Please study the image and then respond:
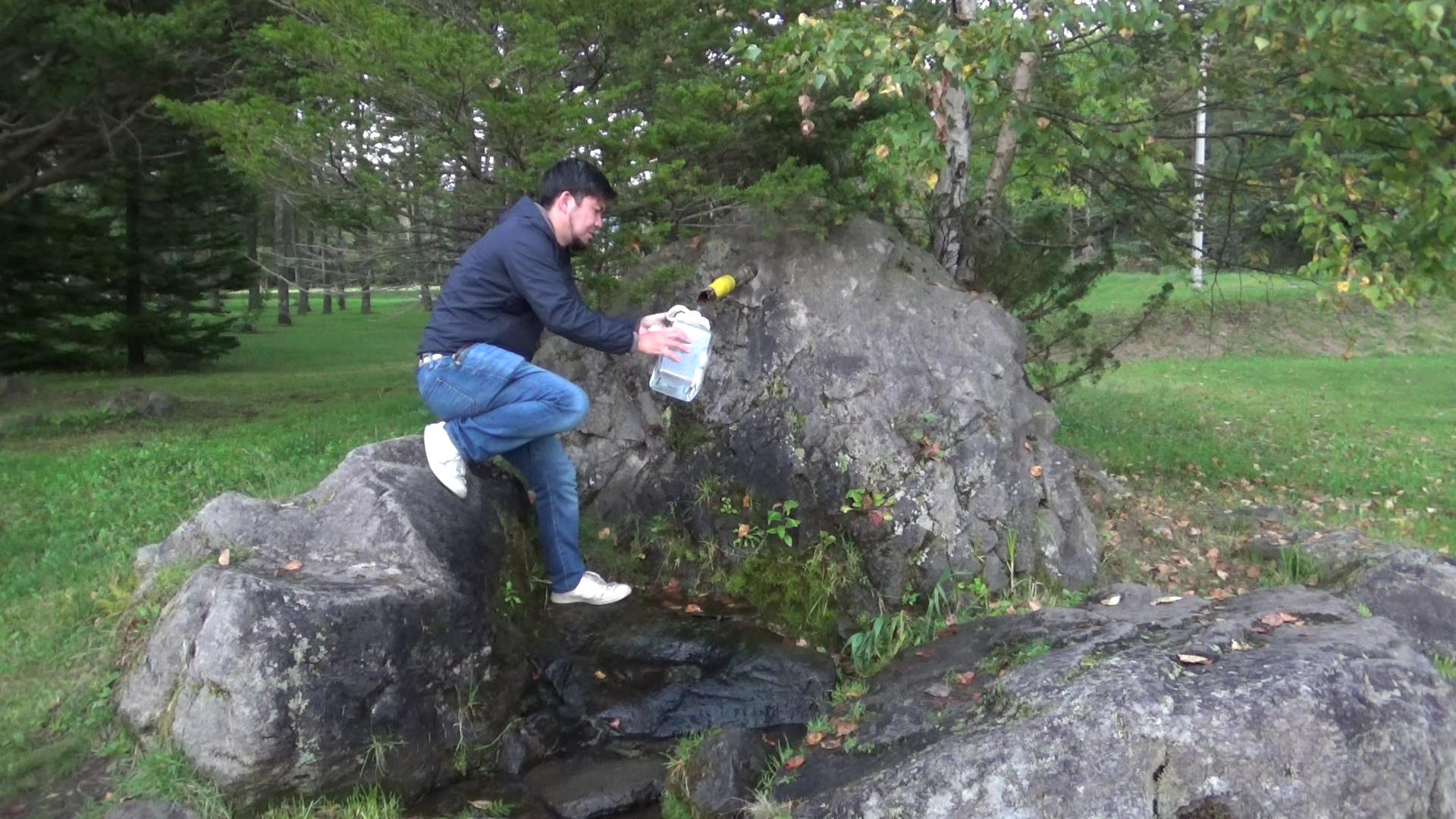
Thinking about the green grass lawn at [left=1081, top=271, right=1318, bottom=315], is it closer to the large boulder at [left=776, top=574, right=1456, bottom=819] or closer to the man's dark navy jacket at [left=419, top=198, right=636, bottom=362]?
the large boulder at [left=776, top=574, right=1456, bottom=819]

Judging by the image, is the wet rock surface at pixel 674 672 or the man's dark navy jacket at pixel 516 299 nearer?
the man's dark navy jacket at pixel 516 299

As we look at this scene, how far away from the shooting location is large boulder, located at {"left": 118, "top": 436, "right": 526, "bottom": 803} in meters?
4.00

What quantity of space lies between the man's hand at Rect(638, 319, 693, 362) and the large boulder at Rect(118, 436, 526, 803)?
4.29ft

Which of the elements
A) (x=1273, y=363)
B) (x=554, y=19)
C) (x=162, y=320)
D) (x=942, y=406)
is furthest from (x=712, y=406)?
(x=1273, y=363)

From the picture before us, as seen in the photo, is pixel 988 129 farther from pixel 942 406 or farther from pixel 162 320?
pixel 162 320

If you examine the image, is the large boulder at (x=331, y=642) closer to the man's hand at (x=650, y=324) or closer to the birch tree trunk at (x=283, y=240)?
the man's hand at (x=650, y=324)

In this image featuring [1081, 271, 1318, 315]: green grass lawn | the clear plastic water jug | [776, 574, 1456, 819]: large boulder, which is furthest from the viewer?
[1081, 271, 1318, 315]: green grass lawn

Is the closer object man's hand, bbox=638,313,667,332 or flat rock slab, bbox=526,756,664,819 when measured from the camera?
flat rock slab, bbox=526,756,664,819

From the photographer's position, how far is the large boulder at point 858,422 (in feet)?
19.6

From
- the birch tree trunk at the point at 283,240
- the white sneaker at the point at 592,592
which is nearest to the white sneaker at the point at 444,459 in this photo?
the white sneaker at the point at 592,592

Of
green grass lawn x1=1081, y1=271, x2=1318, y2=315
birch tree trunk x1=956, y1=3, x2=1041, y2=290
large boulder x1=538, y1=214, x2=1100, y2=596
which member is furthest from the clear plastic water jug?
green grass lawn x1=1081, y1=271, x2=1318, y2=315

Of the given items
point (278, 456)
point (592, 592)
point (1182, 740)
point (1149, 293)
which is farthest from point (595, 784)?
point (1149, 293)

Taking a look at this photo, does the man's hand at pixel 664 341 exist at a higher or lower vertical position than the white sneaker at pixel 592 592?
higher

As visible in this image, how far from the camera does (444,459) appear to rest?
5148 mm
